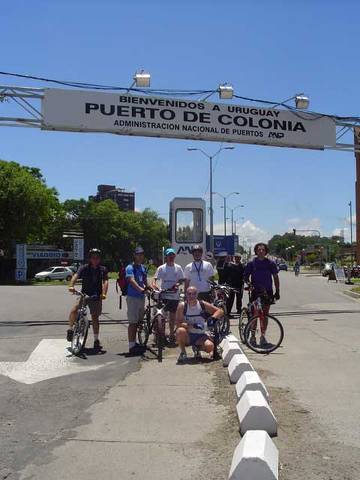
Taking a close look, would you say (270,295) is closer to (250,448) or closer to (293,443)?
(293,443)

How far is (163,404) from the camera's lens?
22.5ft

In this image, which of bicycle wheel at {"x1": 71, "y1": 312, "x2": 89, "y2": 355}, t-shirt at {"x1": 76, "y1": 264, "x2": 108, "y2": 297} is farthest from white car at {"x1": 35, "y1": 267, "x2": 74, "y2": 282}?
bicycle wheel at {"x1": 71, "y1": 312, "x2": 89, "y2": 355}

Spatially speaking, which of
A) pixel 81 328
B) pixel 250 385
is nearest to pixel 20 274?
pixel 81 328

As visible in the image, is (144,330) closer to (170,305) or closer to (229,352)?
(170,305)

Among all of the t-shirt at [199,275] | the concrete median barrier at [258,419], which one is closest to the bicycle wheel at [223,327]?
the t-shirt at [199,275]

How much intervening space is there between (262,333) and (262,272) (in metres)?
1.09

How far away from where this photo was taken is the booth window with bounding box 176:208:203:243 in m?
19.0

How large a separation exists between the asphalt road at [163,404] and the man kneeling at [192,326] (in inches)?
17.3

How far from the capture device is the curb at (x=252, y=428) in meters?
4.20

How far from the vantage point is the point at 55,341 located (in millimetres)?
11859

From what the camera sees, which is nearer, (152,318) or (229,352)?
(229,352)

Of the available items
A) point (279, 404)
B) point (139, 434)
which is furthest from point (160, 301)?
point (139, 434)

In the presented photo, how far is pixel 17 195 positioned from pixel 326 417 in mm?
48178

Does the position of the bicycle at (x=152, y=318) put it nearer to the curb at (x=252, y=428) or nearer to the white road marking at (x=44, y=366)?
the white road marking at (x=44, y=366)
